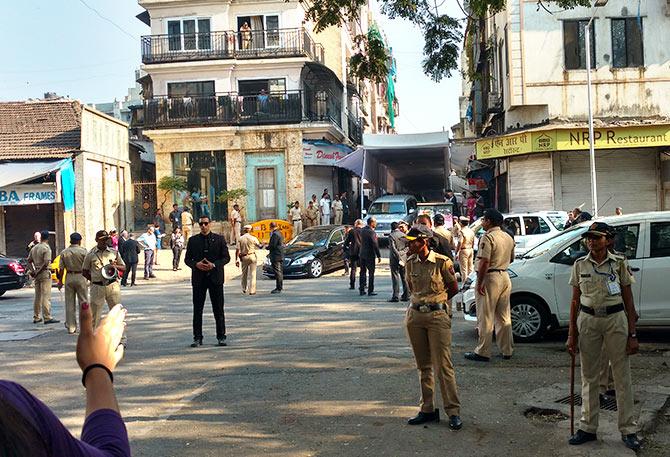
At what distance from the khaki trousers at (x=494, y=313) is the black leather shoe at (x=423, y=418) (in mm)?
2540

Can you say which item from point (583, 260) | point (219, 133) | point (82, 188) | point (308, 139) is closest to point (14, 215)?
point (82, 188)

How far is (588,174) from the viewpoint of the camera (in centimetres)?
2777

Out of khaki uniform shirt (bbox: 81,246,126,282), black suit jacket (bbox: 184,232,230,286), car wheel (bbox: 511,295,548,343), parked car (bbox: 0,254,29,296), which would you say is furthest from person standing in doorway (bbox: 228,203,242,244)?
car wheel (bbox: 511,295,548,343)

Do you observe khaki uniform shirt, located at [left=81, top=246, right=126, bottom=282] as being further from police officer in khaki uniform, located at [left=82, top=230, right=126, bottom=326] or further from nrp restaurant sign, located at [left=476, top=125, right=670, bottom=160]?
nrp restaurant sign, located at [left=476, top=125, right=670, bottom=160]

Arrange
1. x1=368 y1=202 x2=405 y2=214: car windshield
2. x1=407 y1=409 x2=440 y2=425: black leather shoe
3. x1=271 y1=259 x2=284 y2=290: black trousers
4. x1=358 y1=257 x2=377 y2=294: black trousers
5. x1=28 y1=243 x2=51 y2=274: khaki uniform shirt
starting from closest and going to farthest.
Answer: x1=407 y1=409 x2=440 y2=425: black leather shoe, x1=28 y1=243 x2=51 y2=274: khaki uniform shirt, x1=358 y1=257 x2=377 y2=294: black trousers, x1=271 y1=259 x2=284 y2=290: black trousers, x1=368 y1=202 x2=405 y2=214: car windshield

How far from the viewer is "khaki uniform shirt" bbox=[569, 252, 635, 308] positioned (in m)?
6.03

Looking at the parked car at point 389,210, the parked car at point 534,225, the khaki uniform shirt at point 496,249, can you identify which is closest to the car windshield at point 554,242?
the khaki uniform shirt at point 496,249

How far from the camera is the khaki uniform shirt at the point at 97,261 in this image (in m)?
11.5

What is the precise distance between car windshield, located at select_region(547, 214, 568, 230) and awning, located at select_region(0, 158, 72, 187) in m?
18.3

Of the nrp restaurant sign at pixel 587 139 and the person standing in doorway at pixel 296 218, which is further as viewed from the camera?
the person standing in doorway at pixel 296 218

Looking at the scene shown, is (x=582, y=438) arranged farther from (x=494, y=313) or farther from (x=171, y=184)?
(x=171, y=184)

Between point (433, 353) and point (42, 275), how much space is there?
1045cm

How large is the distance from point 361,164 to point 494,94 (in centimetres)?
616

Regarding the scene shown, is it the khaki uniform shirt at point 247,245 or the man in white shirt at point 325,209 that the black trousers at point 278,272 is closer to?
the khaki uniform shirt at point 247,245
